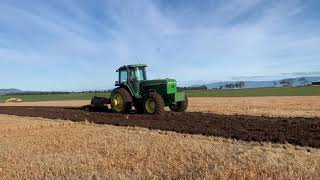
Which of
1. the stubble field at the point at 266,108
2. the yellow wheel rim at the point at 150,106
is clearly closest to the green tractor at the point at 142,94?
the yellow wheel rim at the point at 150,106

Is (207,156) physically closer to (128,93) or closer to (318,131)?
(318,131)

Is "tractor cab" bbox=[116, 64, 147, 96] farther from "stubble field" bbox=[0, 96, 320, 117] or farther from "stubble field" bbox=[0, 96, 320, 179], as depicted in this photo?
"stubble field" bbox=[0, 96, 320, 179]

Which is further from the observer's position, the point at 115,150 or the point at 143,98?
the point at 143,98

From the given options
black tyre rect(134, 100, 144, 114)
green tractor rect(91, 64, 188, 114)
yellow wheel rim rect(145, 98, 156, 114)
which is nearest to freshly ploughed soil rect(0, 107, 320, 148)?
yellow wheel rim rect(145, 98, 156, 114)

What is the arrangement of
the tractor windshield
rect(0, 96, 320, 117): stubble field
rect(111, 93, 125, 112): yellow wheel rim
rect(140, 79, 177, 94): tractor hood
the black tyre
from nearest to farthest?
rect(140, 79, 177, 94): tractor hood < rect(0, 96, 320, 117): stubble field < the black tyre < the tractor windshield < rect(111, 93, 125, 112): yellow wheel rim

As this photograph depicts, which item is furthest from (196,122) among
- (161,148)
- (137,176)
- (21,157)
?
(137,176)

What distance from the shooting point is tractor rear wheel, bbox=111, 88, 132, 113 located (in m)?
25.3

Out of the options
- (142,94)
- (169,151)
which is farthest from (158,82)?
(169,151)

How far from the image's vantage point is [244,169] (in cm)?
960

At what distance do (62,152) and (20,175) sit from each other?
292 centimetres

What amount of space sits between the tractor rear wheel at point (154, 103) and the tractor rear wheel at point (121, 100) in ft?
4.71

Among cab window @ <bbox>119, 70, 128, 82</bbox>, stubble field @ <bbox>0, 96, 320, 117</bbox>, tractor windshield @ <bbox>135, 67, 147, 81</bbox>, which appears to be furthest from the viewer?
cab window @ <bbox>119, 70, 128, 82</bbox>

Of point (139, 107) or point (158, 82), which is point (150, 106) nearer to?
point (158, 82)

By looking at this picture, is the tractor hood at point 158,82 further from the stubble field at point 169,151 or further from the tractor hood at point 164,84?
the stubble field at point 169,151
